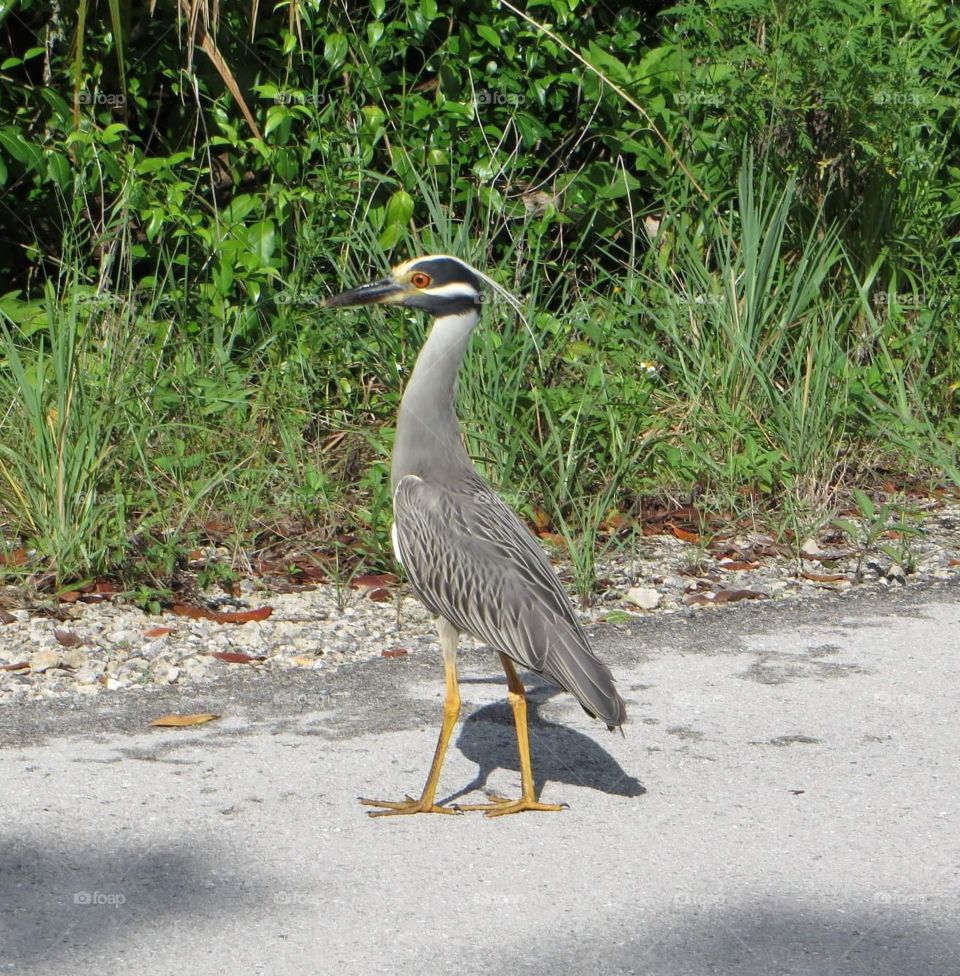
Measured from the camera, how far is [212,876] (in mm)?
3623

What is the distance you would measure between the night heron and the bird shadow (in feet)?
0.62

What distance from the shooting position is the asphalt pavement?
333 cm

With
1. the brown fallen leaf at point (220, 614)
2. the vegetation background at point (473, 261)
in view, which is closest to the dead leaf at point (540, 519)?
the vegetation background at point (473, 261)

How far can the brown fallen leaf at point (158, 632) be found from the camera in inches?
211

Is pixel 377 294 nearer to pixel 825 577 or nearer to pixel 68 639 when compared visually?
pixel 68 639

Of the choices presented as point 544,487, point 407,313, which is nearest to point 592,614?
point 544,487

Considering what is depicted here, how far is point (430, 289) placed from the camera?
4504 millimetres

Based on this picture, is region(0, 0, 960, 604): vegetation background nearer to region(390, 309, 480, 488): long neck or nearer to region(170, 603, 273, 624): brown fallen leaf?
region(170, 603, 273, 624): brown fallen leaf

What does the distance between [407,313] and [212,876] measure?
3.84 meters

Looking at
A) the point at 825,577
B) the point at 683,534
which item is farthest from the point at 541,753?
the point at 683,534

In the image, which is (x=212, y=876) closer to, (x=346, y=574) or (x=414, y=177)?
(x=346, y=574)

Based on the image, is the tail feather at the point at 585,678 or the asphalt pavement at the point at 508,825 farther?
the tail feather at the point at 585,678

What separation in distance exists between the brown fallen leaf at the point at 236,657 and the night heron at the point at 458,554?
3.24 feet

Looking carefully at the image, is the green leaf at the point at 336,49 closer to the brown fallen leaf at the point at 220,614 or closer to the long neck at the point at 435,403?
the brown fallen leaf at the point at 220,614
